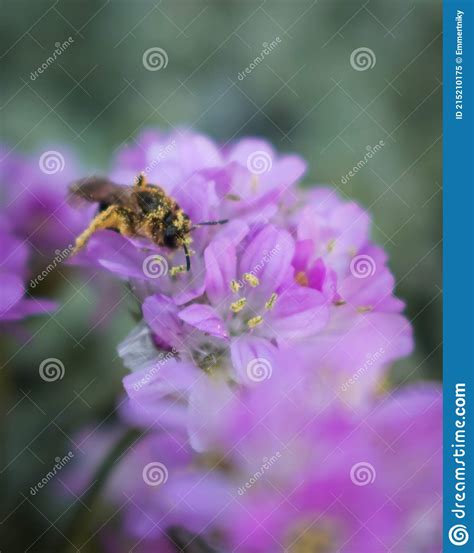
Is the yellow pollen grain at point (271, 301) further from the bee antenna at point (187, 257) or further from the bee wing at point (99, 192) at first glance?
the bee wing at point (99, 192)

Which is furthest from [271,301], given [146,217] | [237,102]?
[237,102]

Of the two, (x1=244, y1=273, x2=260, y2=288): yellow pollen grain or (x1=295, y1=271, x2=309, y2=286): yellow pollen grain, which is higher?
(x1=295, y1=271, x2=309, y2=286): yellow pollen grain

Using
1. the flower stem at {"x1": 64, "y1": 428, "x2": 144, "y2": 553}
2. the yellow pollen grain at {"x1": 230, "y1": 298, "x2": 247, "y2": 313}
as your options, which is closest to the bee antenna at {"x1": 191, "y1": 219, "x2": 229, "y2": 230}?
the yellow pollen grain at {"x1": 230, "y1": 298, "x2": 247, "y2": 313}

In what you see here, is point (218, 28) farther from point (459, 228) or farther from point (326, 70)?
point (459, 228)

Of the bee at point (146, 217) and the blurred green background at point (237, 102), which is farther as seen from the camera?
the blurred green background at point (237, 102)

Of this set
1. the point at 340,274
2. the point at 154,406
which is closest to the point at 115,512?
the point at 154,406

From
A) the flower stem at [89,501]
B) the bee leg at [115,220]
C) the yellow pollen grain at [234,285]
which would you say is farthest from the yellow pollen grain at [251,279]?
the flower stem at [89,501]

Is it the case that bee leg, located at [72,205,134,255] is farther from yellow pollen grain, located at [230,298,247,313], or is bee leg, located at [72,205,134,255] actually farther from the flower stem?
the flower stem

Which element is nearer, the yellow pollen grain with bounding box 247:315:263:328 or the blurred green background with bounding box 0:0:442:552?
the yellow pollen grain with bounding box 247:315:263:328

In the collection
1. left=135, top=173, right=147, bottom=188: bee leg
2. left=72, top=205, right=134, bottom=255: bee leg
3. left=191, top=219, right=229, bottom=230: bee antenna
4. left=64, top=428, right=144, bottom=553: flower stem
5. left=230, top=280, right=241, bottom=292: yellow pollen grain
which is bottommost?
left=64, top=428, right=144, bottom=553: flower stem
